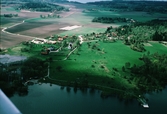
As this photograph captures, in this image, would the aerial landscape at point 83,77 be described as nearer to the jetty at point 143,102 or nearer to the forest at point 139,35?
the jetty at point 143,102

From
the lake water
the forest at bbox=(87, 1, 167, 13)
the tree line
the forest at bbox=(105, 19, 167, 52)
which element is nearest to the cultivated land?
the tree line

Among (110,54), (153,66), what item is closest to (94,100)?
(153,66)

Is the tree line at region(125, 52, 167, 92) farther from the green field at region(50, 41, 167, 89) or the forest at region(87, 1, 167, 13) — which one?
the forest at region(87, 1, 167, 13)

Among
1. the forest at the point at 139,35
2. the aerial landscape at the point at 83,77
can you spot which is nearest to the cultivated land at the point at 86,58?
the aerial landscape at the point at 83,77

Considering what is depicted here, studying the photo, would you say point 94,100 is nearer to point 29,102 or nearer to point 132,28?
point 29,102

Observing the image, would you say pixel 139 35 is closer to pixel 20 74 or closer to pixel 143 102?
pixel 143 102

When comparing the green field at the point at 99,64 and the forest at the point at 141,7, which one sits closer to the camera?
the green field at the point at 99,64

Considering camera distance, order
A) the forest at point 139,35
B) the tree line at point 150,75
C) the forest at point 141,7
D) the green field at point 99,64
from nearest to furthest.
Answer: the tree line at point 150,75 < the green field at point 99,64 < the forest at point 139,35 < the forest at point 141,7

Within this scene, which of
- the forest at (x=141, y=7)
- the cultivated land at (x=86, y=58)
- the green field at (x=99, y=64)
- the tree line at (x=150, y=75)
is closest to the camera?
the tree line at (x=150, y=75)
